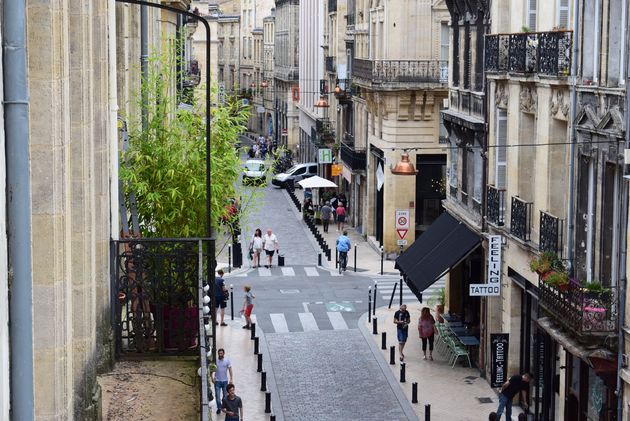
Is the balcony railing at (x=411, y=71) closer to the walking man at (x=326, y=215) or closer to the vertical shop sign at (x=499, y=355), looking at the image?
the walking man at (x=326, y=215)

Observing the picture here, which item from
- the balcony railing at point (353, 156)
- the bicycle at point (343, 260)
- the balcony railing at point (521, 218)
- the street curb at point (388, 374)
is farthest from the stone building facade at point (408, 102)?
the balcony railing at point (521, 218)

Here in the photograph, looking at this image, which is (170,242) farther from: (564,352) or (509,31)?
(509,31)

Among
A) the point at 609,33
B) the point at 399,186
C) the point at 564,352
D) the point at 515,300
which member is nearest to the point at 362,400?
the point at 515,300

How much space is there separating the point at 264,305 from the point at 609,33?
59.6ft

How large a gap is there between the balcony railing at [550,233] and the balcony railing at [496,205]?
11.3ft

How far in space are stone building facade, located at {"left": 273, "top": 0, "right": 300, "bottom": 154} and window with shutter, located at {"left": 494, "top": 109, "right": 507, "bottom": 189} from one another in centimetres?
5172

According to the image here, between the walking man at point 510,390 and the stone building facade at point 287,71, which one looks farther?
the stone building facade at point 287,71

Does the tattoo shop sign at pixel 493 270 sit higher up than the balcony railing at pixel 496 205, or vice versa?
the balcony railing at pixel 496 205

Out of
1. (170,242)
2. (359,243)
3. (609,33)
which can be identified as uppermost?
(609,33)

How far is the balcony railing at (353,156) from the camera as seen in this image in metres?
49.8

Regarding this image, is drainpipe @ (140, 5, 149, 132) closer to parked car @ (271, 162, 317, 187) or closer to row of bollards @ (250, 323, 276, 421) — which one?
row of bollards @ (250, 323, 276, 421)

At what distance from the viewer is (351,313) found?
3375cm

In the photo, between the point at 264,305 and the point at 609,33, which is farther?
the point at 264,305

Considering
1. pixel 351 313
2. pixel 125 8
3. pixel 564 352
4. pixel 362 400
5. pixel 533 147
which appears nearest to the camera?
pixel 125 8
